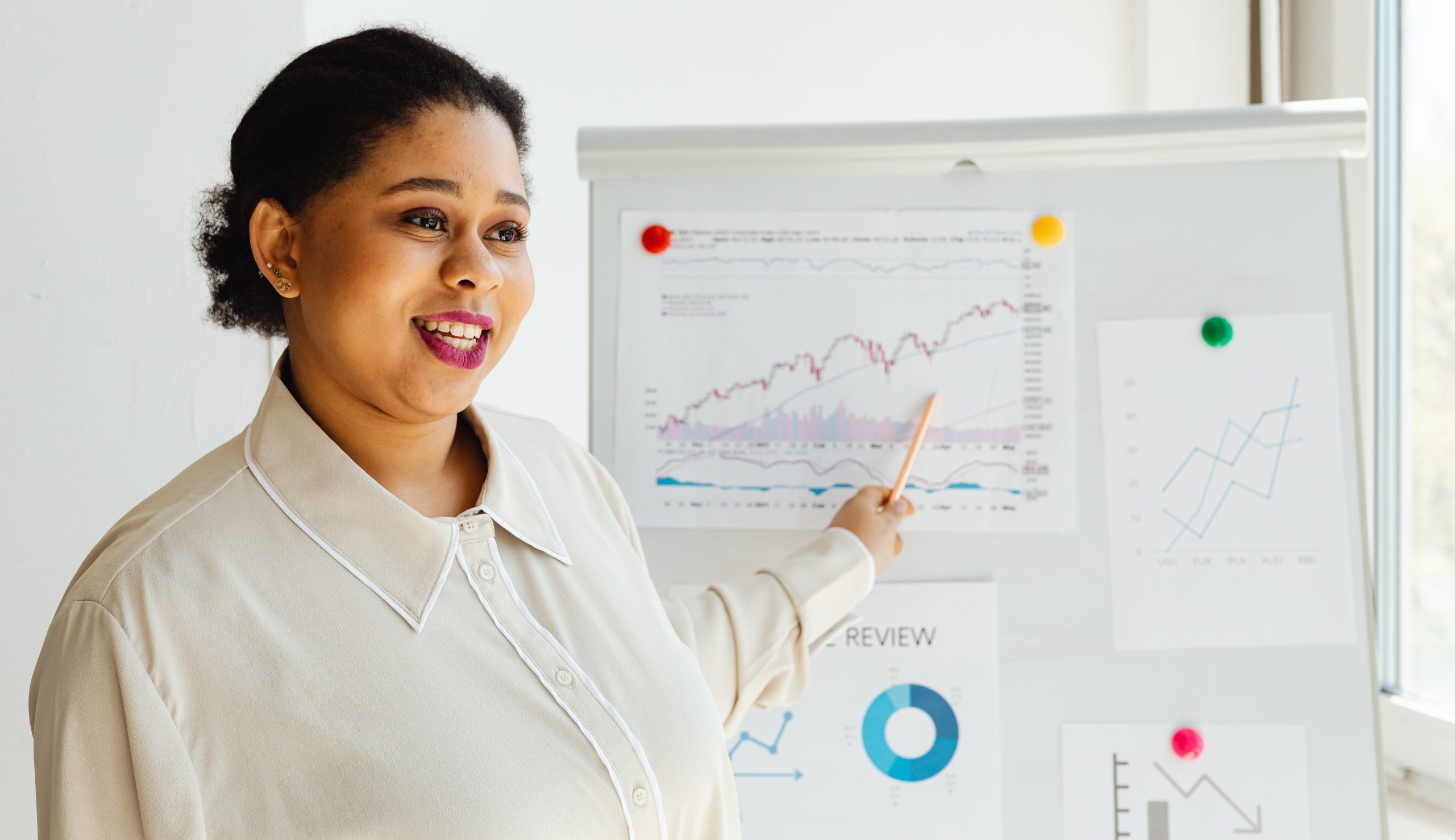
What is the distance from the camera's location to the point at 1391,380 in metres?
1.87

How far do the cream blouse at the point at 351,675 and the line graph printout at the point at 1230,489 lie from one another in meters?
0.57

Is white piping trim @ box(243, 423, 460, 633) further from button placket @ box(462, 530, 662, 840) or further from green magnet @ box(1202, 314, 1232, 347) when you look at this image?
green magnet @ box(1202, 314, 1232, 347)

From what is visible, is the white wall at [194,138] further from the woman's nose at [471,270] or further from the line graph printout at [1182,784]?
the line graph printout at [1182,784]

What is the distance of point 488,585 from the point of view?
0.88 meters

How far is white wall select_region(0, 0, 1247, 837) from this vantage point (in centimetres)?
122

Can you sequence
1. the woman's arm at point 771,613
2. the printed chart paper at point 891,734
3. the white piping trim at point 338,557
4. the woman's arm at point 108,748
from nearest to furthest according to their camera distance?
the woman's arm at point 108,748
the white piping trim at point 338,557
the woman's arm at point 771,613
the printed chart paper at point 891,734

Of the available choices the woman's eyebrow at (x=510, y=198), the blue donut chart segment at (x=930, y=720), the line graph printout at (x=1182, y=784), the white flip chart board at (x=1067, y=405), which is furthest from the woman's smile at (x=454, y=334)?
the line graph printout at (x=1182, y=784)

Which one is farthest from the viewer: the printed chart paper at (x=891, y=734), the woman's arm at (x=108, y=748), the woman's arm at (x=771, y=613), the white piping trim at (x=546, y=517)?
the printed chart paper at (x=891, y=734)

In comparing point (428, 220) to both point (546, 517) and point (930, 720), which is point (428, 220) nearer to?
point (546, 517)

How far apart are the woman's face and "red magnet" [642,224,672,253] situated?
0.41 metres

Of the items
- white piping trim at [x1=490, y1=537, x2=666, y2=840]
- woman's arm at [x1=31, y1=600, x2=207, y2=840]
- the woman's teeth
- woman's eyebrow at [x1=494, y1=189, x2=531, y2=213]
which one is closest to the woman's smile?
the woman's teeth

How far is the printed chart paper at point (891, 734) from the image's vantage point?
4.07 ft

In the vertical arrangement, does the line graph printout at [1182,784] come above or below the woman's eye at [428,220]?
below

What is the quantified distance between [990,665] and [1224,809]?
301 mm
